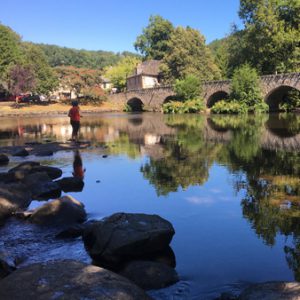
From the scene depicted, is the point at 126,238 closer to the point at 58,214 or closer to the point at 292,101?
the point at 58,214

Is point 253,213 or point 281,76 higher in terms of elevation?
point 281,76

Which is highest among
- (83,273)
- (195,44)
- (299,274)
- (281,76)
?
(195,44)

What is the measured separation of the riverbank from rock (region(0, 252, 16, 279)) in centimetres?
5970

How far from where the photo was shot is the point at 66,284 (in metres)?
4.32

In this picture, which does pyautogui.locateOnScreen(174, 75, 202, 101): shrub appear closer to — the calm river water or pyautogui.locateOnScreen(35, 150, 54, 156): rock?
the calm river water

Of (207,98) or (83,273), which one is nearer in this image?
(83,273)

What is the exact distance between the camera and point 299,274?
599 centimetres

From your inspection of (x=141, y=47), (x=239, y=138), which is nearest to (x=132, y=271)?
(x=239, y=138)

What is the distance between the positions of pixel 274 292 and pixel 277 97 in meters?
49.9

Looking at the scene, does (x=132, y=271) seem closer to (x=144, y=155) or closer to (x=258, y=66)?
(x=144, y=155)

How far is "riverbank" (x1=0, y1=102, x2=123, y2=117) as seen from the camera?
6419 cm

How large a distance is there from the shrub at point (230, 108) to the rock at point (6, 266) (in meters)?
44.1

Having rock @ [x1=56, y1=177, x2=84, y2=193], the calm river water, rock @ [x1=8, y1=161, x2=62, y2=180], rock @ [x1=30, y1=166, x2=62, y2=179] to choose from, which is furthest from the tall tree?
rock @ [x1=56, y1=177, x2=84, y2=193]

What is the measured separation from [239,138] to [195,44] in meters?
44.4
